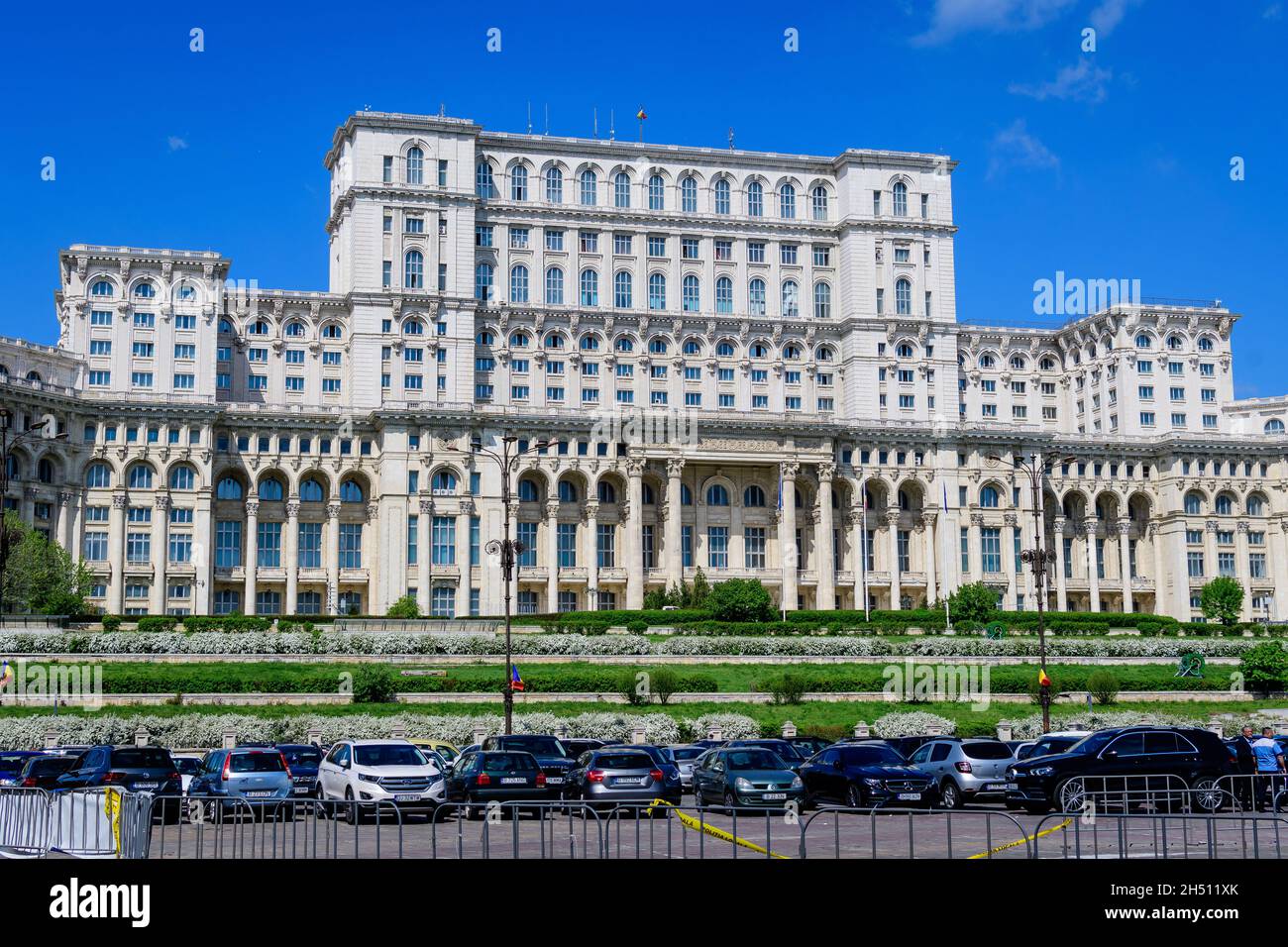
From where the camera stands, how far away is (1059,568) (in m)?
107

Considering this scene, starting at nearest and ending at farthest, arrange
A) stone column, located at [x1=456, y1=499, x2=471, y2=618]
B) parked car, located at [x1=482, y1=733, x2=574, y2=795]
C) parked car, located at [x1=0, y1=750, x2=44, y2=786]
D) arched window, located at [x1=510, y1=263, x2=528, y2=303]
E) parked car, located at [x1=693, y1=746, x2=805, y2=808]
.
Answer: parked car, located at [x1=693, y1=746, x2=805, y2=808] → parked car, located at [x1=482, y1=733, x2=574, y2=795] → parked car, located at [x1=0, y1=750, x2=44, y2=786] → stone column, located at [x1=456, y1=499, x2=471, y2=618] → arched window, located at [x1=510, y1=263, x2=528, y2=303]

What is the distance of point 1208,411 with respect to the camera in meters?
115

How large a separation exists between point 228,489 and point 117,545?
8.48 metres

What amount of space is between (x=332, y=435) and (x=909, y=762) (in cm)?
6978

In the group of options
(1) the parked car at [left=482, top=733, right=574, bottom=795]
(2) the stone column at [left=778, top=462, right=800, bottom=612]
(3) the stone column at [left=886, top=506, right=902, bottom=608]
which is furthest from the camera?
(3) the stone column at [left=886, top=506, right=902, bottom=608]

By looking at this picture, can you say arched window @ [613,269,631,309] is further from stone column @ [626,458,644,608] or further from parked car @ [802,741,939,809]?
parked car @ [802,741,939,809]

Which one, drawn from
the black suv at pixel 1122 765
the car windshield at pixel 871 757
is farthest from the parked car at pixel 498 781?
the black suv at pixel 1122 765

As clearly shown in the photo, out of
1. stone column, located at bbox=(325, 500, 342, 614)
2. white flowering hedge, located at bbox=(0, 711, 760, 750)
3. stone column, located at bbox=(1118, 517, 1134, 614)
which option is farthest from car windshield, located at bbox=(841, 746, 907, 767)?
stone column, located at bbox=(1118, 517, 1134, 614)

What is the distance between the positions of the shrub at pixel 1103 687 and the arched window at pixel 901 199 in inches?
2139

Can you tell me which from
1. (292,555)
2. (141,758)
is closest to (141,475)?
(292,555)

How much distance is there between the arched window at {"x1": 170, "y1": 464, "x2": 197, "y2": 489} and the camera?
9269cm

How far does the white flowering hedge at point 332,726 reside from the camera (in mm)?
44656

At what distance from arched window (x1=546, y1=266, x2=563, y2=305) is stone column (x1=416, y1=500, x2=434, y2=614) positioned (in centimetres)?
1860
